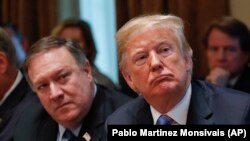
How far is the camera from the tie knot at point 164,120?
190 cm

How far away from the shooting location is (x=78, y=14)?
4535 mm

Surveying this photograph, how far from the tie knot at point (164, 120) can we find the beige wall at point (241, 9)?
1908 millimetres

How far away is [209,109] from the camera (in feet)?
6.07

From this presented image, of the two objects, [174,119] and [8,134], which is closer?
[174,119]

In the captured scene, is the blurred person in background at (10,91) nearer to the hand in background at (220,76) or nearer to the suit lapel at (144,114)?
the suit lapel at (144,114)

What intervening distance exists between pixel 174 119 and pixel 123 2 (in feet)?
7.24

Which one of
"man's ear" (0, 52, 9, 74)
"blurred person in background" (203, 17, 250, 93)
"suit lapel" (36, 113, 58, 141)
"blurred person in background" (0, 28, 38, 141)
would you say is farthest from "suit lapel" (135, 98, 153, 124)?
"blurred person in background" (203, 17, 250, 93)

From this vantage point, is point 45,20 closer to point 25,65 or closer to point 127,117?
point 25,65

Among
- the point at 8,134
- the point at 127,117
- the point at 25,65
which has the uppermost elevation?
the point at 25,65

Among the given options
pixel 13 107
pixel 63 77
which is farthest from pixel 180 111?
pixel 13 107

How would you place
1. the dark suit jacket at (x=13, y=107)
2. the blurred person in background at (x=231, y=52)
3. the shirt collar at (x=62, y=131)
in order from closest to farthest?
1. the shirt collar at (x=62, y=131)
2. the dark suit jacket at (x=13, y=107)
3. the blurred person in background at (x=231, y=52)

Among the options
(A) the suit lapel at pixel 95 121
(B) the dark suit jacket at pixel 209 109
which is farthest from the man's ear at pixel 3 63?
(B) the dark suit jacket at pixel 209 109

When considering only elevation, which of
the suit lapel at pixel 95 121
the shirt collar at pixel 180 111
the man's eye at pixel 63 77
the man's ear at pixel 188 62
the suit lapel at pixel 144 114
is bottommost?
the suit lapel at pixel 95 121

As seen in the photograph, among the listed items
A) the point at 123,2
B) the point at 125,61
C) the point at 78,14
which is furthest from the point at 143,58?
the point at 78,14
